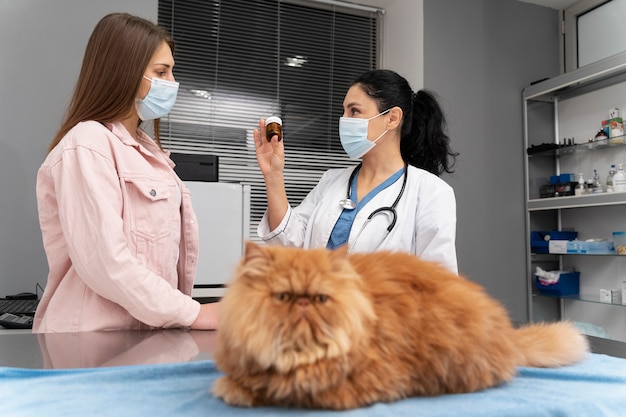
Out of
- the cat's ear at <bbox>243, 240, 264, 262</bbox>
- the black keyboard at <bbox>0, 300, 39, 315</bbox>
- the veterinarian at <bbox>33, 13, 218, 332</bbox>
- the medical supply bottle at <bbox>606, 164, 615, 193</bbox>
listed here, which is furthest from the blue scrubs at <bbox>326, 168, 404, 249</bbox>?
the medical supply bottle at <bbox>606, 164, 615, 193</bbox>

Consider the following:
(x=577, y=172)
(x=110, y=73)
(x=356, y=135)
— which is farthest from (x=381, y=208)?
(x=577, y=172)

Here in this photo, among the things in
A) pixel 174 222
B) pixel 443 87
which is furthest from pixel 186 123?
pixel 174 222

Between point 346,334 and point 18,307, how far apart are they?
248 cm

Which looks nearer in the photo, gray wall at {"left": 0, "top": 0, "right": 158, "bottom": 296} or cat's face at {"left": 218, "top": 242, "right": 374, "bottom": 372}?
cat's face at {"left": 218, "top": 242, "right": 374, "bottom": 372}

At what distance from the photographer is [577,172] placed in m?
4.29

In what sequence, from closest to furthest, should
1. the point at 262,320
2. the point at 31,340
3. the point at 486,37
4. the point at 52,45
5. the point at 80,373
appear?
the point at 262,320, the point at 80,373, the point at 31,340, the point at 52,45, the point at 486,37

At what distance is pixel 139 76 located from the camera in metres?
1.43

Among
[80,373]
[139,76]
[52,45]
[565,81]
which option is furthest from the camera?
[565,81]

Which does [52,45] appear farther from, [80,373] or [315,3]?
[80,373]

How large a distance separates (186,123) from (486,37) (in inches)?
105

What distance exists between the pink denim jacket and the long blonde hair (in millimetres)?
63

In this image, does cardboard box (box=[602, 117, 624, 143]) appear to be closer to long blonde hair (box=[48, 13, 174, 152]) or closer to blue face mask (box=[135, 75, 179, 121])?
blue face mask (box=[135, 75, 179, 121])

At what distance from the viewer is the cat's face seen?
609mm

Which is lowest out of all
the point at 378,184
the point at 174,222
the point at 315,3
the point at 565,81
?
the point at 174,222
